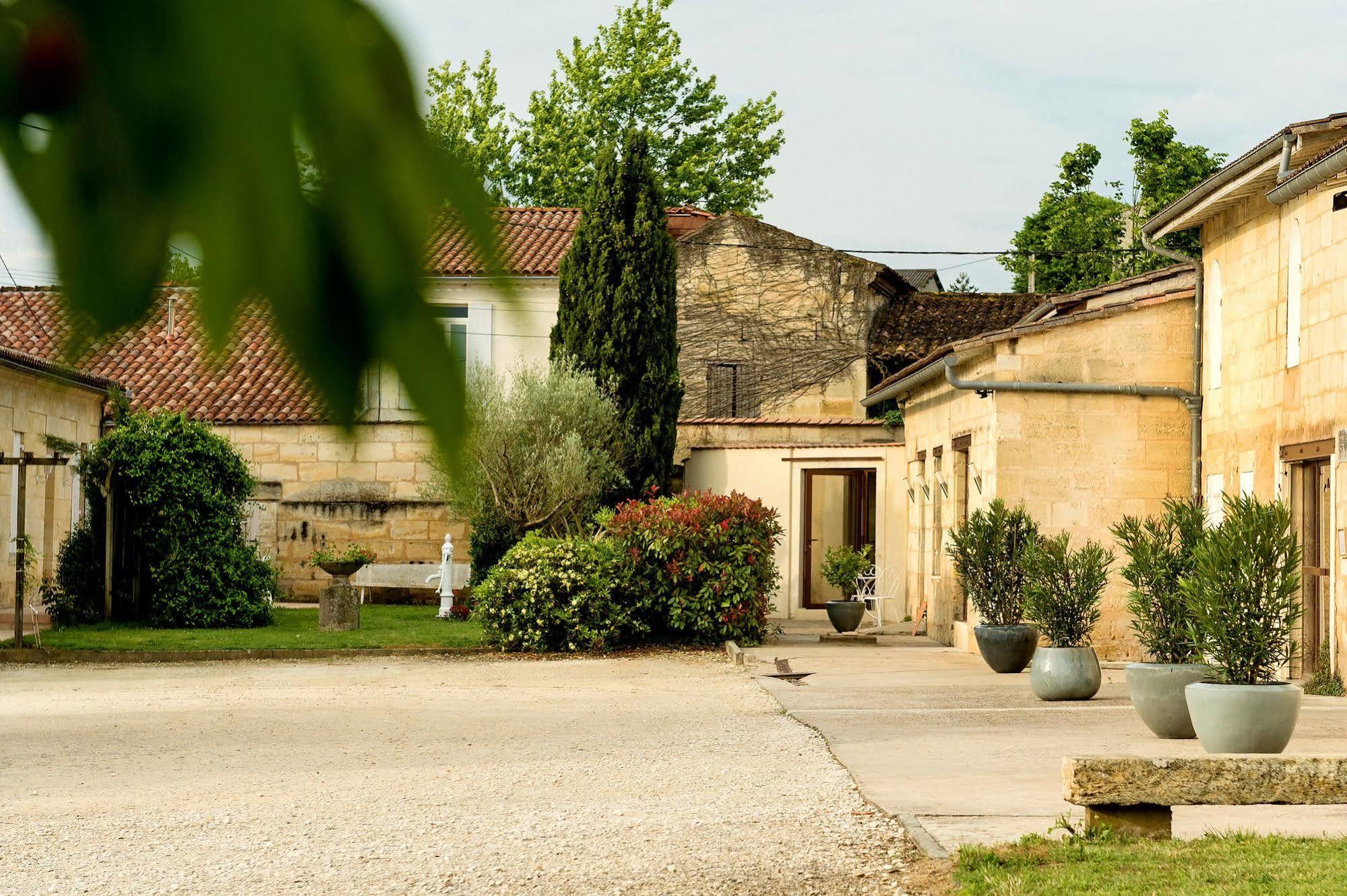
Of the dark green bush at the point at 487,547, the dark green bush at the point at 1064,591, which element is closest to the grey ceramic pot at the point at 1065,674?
the dark green bush at the point at 1064,591

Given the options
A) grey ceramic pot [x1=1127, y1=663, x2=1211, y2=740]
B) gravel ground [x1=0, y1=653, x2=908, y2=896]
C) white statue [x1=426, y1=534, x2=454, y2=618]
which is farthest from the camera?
white statue [x1=426, y1=534, x2=454, y2=618]

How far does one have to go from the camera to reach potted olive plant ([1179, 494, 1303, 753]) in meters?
9.11

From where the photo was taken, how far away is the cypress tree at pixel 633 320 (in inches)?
919

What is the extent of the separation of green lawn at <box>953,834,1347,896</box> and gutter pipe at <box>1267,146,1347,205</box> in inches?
288

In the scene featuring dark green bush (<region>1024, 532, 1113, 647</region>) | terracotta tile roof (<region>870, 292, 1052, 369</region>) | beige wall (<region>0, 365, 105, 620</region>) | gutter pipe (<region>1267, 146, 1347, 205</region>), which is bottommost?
dark green bush (<region>1024, 532, 1113, 647</region>)

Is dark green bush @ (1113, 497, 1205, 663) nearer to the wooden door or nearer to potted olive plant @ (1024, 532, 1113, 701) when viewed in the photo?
potted olive plant @ (1024, 532, 1113, 701)

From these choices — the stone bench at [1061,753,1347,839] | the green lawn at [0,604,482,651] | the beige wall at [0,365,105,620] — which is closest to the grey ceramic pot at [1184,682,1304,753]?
Result: the stone bench at [1061,753,1347,839]

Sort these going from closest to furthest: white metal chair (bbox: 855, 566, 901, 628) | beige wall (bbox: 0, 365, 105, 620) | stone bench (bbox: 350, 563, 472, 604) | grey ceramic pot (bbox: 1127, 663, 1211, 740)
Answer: beige wall (bbox: 0, 365, 105, 620)
grey ceramic pot (bbox: 1127, 663, 1211, 740)
white metal chair (bbox: 855, 566, 901, 628)
stone bench (bbox: 350, 563, 472, 604)

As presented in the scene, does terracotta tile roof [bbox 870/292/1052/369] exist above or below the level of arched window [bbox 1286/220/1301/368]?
above

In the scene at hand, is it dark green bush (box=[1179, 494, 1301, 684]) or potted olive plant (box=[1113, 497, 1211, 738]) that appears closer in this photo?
dark green bush (box=[1179, 494, 1301, 684])

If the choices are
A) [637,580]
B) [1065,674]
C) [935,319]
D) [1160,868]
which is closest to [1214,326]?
[1065,674]

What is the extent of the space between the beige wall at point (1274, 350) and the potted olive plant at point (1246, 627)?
4183 mm

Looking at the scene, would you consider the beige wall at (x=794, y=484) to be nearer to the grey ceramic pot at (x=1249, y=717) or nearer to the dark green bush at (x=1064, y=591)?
the dark green bush at (x=1064, y=591)

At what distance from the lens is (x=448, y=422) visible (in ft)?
2.39
